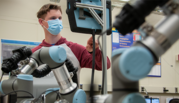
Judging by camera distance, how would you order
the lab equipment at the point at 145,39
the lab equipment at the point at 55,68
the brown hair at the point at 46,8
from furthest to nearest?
the brown hair at the point at 46,8 → the lab equipment at the point at 55,68 → the lab equipment at the point at 145,39

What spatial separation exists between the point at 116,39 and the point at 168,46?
9.45 ft

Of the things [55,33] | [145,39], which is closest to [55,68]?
[145,39]

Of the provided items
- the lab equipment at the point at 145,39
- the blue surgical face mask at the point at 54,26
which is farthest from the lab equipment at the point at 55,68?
the blue surgical face mask at the point at 54,26

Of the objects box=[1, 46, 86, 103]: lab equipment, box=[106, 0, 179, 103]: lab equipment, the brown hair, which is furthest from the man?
box=[106, 0, 179, 103]: lab equipment

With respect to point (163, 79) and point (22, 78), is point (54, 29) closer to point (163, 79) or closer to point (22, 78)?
point (22, 78)

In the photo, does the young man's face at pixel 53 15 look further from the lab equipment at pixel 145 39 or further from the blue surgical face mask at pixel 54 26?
the lab equipment at pixel 145 39

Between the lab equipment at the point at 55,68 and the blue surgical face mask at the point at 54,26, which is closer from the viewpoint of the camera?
the lab equipment at the point at 55,68

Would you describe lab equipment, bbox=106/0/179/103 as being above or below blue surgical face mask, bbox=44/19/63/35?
below

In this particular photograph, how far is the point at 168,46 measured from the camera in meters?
0.33

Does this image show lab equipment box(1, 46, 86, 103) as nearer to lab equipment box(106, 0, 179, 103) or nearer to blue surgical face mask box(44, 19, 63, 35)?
lab equipment box(106, 0, 179, 103)

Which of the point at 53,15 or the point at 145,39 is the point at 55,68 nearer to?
the point at 145,39

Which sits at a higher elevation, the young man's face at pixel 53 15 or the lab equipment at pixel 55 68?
the young man's face at pixel 53 15

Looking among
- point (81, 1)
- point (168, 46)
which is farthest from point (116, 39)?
point (168, 46)

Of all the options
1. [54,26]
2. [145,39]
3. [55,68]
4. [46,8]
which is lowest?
[55,68]
